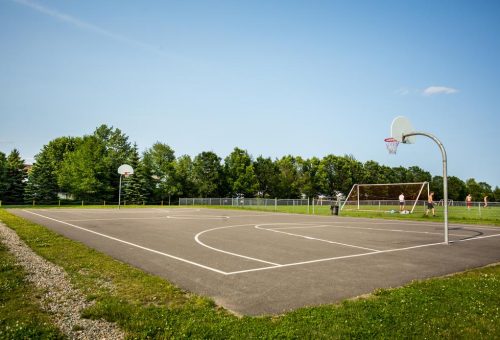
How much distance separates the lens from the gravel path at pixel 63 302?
13.7 feet

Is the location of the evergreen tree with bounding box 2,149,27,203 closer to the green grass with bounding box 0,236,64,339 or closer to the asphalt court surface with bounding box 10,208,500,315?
the asphalt court surface with bounding box 10,208,500,315

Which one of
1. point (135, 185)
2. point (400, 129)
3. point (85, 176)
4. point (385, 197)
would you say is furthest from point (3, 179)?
point (400, 129)

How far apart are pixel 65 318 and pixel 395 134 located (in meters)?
13.2

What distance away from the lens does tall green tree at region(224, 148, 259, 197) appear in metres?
76.9

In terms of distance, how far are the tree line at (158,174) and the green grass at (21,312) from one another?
52.9 m

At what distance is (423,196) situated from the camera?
112ft

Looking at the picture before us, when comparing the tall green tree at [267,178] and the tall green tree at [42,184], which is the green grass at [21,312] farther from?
A: the tall green tree at [267,178]

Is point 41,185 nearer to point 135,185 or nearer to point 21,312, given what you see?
point 135,185

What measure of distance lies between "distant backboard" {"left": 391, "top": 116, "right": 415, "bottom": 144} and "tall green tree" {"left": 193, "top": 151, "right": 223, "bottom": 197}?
60282 mm

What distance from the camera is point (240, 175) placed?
77062 mm

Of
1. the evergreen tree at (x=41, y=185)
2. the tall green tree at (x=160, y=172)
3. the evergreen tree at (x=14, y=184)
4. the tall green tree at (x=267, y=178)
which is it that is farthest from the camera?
the tall green tree at (x=267, y=178)

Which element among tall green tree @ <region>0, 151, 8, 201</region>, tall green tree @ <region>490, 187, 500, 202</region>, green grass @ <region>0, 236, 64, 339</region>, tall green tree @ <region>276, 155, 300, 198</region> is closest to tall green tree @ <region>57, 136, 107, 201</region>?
tall green tree @ <region>0, 151, 8, 201</region>

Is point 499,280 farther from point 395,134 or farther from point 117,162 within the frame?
point 117,162

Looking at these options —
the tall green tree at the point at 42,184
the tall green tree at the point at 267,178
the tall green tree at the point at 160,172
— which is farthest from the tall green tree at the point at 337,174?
the tall green tree at the point at 42,184
